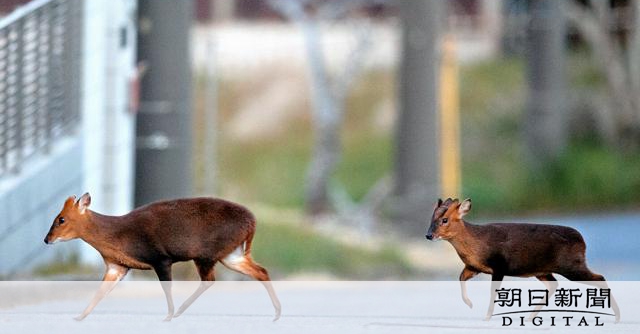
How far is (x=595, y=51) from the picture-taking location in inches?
793

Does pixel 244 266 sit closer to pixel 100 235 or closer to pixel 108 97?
pixel 100 235

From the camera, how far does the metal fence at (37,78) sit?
30.3 ft

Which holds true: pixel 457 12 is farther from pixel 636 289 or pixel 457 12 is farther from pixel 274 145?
pixel 636 289

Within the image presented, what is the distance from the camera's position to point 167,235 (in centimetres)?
586

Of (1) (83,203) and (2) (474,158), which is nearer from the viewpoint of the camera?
(1) (83,203)

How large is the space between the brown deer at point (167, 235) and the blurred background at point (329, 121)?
3055 millimetres

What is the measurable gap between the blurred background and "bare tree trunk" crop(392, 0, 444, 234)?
2 centimetres

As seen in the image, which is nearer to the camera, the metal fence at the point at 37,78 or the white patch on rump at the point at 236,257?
the white patch on rump at the point at 236,257

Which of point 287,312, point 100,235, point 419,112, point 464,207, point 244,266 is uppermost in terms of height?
point 419,112

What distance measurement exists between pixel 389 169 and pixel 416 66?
256cm

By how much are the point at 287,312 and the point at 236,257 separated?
213cm

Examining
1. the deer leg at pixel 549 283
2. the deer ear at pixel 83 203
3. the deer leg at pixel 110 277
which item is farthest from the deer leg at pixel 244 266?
the deer leg at pixel 549 283

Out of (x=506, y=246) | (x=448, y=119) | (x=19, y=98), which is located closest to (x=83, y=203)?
(x=506, y=246)

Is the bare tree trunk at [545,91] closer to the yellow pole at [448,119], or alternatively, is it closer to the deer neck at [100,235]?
the yellow pole at [448,119]
